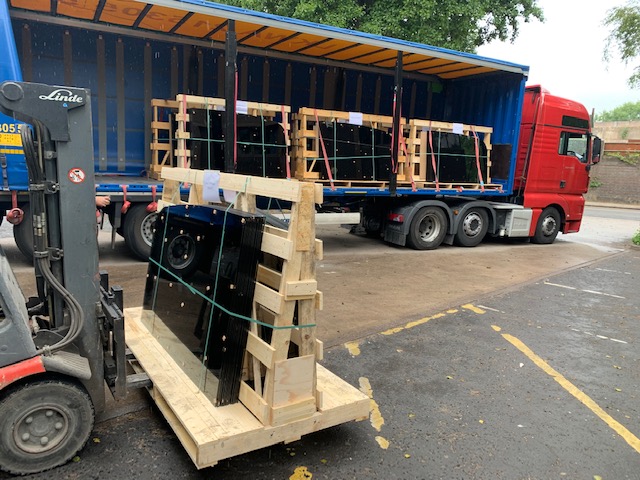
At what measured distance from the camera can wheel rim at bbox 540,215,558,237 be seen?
12398 mm

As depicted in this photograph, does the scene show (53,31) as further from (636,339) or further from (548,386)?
(636,339)

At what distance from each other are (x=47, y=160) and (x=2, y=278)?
27.0 inches

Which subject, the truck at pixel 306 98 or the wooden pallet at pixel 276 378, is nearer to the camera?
the wooden pallet at pixel 276 378

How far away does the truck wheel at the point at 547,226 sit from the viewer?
1232 cm

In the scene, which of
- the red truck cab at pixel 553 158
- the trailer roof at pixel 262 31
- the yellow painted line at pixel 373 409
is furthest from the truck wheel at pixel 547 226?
the yellow painted line at pixel 373 409

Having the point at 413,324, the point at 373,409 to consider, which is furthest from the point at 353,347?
the point at 373,409

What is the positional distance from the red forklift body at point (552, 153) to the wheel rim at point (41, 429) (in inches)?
442

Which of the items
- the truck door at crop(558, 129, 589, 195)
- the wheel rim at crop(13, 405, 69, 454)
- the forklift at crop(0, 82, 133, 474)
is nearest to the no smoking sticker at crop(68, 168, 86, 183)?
the forklift at crop(0, 82, 133, 474)

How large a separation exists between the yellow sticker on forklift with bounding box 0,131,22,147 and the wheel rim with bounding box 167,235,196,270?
12.8 ft

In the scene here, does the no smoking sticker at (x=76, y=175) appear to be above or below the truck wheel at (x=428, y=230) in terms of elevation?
above

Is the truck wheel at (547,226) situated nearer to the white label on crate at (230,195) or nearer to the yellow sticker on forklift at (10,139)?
the white label on crate at (230,195)

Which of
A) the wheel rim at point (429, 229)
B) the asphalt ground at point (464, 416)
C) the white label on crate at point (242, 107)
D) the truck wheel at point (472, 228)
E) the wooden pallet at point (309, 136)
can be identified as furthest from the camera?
the truck wheel at point (472, 228)

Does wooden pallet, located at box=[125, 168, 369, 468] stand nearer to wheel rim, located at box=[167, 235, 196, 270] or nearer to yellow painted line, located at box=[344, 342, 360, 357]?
wheel rim, located at box=[167, 235, 196, 270]

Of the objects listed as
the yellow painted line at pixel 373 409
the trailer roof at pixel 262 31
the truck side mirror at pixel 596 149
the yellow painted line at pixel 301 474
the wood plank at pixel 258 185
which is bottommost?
the yellow painted line at pixel 373 409
